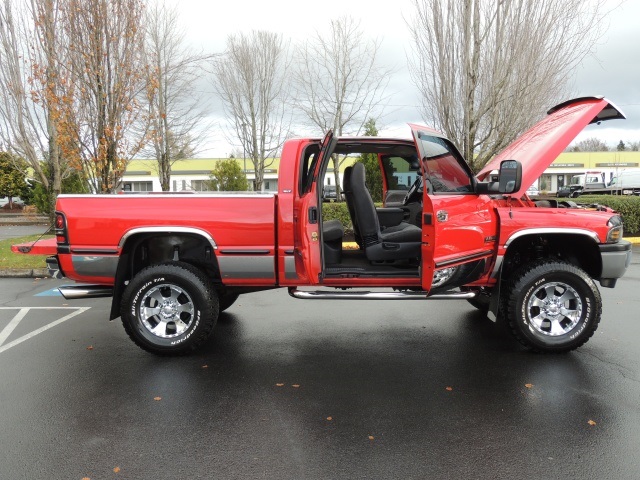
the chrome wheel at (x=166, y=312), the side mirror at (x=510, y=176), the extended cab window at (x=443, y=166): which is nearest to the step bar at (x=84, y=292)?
the chrome wheel at (x=166, y=312)

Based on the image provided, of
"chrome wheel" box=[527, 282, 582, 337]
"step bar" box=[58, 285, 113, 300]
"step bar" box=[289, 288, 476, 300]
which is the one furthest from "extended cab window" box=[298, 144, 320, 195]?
"chrome wheel" box=[527, 282, 582, 337]

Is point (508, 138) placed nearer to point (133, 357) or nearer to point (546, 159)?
point (546, 159)

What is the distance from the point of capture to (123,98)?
9.20 metres

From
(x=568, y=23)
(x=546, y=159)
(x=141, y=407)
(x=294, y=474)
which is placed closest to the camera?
(x=294, y=474)

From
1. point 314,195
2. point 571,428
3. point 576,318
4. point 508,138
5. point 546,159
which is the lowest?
point 571,428

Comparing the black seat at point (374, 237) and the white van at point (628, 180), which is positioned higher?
the white van at point (628, 180)

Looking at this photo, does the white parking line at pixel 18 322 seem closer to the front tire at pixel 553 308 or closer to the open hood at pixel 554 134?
the front tire at pixel 553 308

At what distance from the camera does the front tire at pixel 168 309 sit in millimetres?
4641

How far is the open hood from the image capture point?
463 cm

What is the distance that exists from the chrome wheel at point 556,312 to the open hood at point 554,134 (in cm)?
102

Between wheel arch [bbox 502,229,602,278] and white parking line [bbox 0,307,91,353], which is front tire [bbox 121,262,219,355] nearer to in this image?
white parking line [bbox 0,307,91,353]

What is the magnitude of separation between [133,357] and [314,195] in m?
2.31

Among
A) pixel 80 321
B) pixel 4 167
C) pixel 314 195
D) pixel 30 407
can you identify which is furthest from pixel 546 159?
pixel 4 167

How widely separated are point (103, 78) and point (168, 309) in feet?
20.0
